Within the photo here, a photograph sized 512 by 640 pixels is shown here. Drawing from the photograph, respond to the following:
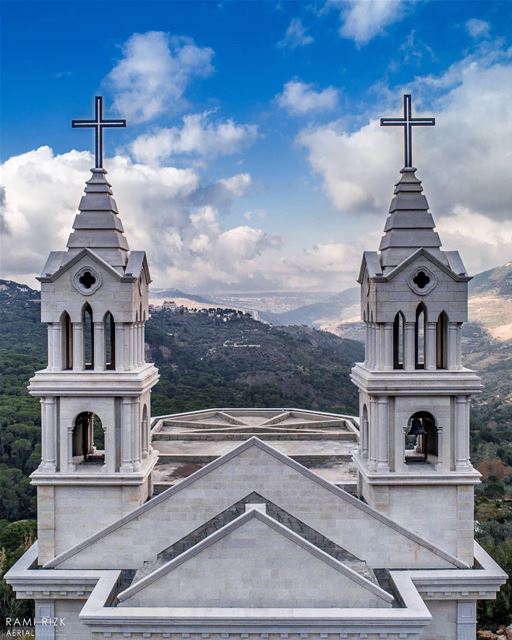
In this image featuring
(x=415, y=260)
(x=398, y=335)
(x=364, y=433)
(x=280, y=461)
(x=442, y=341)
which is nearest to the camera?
(x=280, y=461)

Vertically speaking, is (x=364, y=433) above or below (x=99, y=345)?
below

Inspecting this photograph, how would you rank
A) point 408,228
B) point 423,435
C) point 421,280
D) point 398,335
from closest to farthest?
point 421,280
point 408,228
point 398,335
point 423,435

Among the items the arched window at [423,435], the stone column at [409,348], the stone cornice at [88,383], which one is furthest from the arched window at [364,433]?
the stone cornice at [88,383]

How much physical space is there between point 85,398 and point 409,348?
351 inches

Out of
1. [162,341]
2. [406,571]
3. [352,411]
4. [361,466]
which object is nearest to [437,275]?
[361,466]

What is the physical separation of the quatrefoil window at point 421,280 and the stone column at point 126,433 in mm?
8444

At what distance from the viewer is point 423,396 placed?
16672 mm

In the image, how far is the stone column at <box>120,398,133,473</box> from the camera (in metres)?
16.7

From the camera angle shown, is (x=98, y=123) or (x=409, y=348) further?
(x=98, y=123)

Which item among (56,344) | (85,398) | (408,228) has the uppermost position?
(408,228)

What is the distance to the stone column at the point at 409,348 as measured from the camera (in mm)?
16578

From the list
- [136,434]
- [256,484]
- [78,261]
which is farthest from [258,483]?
[78,261]

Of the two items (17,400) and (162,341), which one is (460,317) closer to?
(17,400)

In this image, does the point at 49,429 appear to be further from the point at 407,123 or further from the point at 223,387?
the point at 223,387
